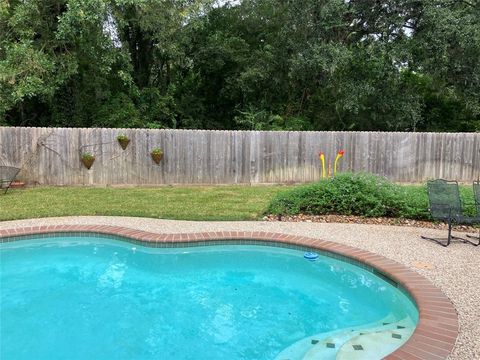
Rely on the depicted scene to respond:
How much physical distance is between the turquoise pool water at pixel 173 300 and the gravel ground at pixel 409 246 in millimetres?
527

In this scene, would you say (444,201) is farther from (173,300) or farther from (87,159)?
(87,159)

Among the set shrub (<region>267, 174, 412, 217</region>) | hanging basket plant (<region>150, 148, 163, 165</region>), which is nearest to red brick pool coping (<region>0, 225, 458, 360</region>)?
shrub (<region>267, 174, 412, 217</region>)

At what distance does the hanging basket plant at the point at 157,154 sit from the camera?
1221cm

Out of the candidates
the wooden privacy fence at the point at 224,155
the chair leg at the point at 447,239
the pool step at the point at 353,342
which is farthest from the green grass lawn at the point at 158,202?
the pool step at the point at 353,342

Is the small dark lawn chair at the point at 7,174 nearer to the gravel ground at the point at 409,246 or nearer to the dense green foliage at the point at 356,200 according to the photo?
the gravel ground at the point at 409,246

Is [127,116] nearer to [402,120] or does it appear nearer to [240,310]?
[402,120]

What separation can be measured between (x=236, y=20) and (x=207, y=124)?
5115 mm

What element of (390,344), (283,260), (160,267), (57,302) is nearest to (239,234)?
(283,260)

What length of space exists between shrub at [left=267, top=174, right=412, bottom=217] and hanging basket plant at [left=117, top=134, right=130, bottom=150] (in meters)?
5.51

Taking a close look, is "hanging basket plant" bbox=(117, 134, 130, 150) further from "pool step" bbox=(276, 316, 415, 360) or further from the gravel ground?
"pool step" bbox=(276, 316, 415, 360)

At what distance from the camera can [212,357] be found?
3.78 m

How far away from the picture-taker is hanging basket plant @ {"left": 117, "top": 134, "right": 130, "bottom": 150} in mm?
12039

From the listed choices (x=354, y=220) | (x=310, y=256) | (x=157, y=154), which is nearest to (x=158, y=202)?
(x=157, y=154)

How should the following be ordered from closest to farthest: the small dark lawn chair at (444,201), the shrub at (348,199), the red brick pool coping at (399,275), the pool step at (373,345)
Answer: the red brick pool coping at (399,275)
the pool step at (373,345)
the small dark lawn chair at (444,201)
the shrub at (348,199)
